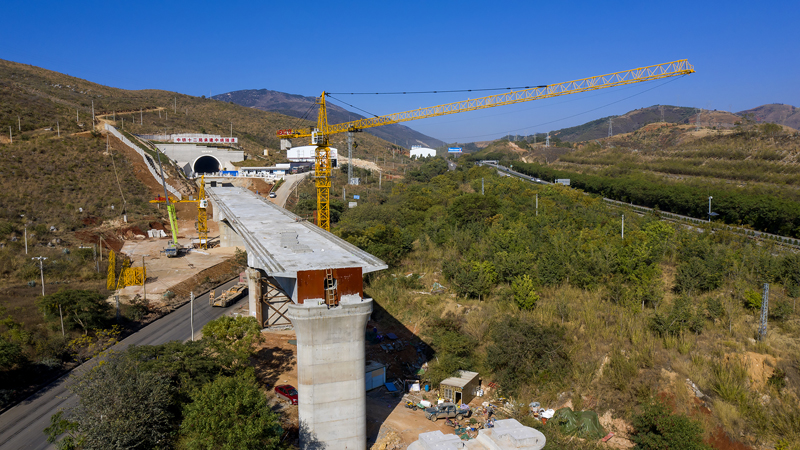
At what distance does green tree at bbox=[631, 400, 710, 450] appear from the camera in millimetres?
21188

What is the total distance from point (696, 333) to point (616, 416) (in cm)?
866

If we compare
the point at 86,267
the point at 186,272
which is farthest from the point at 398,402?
the point at 86,267

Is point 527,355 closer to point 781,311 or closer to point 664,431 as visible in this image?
point 664,431

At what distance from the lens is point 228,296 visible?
43219 millimetres

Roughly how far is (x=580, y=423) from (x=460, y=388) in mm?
6379

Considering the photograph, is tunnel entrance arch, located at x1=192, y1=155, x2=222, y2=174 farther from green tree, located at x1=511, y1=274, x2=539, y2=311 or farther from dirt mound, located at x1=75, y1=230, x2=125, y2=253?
green tree, located at x1=511, y1=274, x2=539, y2=311

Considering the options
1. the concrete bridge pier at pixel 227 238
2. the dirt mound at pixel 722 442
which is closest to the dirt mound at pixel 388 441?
the dirt mound at pixel 722 442

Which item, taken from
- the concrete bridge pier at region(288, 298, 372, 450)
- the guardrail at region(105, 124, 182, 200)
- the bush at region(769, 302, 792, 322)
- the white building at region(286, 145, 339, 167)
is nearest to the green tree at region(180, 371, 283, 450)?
the concrete bridge pier at region(288, 298, 372, 450)

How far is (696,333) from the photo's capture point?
29.0 metres

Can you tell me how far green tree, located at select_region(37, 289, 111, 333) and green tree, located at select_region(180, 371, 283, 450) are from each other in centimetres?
1812

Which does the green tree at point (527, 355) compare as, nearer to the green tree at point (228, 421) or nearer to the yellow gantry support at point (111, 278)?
the green tree at point (228, 421)

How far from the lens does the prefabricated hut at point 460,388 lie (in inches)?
1045

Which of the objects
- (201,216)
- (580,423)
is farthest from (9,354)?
(201,216)

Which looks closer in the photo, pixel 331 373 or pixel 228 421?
pixel 228 421
